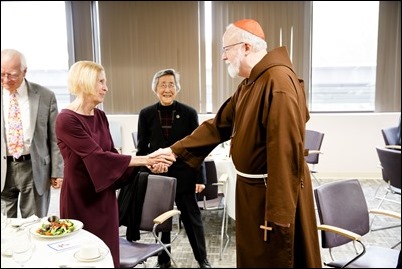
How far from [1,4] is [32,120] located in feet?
5.10

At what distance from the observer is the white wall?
526 cm

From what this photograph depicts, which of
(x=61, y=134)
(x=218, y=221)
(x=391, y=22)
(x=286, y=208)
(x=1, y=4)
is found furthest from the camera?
(x=391, y=22)

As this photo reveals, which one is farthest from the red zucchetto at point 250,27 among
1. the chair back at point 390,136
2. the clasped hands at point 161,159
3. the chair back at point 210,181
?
the chair back at point 390,136

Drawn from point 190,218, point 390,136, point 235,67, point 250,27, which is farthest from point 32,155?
point 390,136

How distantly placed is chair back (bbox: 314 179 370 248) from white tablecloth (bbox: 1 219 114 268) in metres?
1.19

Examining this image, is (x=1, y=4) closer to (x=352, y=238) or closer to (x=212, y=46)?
(x=352, y=238)

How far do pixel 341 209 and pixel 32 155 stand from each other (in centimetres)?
177

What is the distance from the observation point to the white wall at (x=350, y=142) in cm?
526

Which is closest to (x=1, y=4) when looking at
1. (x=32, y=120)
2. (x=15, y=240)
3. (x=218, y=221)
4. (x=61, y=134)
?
(x=15, y=240)

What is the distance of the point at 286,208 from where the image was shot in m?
1.45

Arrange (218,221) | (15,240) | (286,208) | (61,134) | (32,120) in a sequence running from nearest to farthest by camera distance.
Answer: (15,240), (286,208), (61,134), (32,120), (218,221)

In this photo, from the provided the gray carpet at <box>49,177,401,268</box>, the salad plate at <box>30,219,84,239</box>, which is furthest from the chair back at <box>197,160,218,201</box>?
the salad plate at <box>30,219,84,239</box>

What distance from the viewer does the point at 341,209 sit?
86.6 inches

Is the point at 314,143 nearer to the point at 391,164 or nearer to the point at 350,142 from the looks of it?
the point at 350,142
